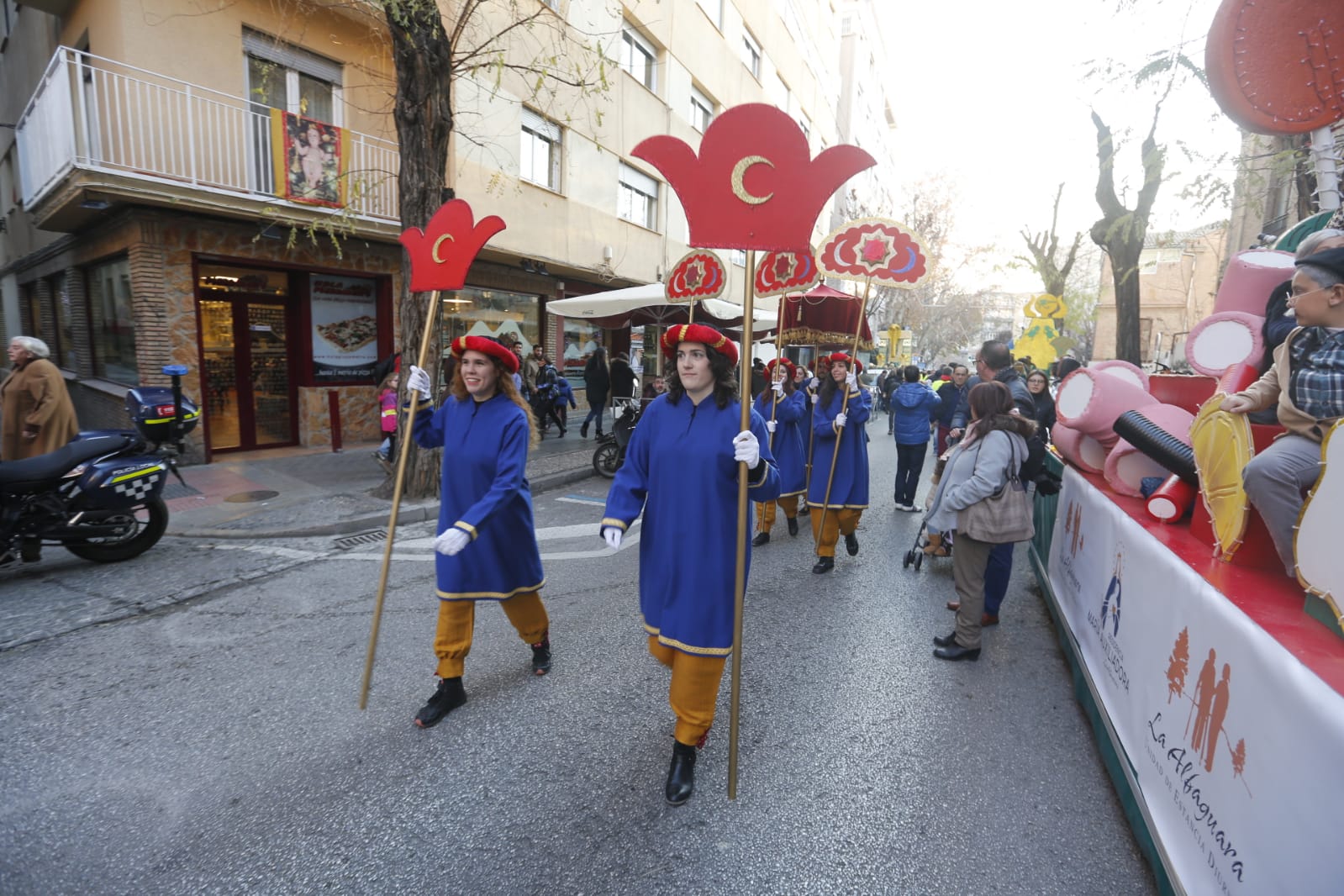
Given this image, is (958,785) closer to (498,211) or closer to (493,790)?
(493,790)

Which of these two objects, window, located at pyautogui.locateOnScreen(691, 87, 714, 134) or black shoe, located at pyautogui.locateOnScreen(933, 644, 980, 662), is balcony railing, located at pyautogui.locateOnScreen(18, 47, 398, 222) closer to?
black shoe, located at pyautogui.locateOnScreen(933, 644, 980, 662)

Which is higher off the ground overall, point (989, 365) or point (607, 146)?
point (607, 146)

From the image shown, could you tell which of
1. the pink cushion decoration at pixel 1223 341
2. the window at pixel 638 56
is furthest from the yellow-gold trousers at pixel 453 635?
the window at pixel 638 56

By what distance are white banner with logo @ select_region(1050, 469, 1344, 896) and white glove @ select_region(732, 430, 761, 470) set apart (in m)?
1.58

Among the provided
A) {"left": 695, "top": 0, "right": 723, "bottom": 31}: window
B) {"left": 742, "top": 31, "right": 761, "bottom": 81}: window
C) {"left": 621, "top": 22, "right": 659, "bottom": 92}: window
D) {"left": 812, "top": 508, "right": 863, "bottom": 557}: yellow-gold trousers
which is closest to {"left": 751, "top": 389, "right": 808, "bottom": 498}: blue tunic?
{"left": 812, "top": 508, "right": 863, "bottom": 557}: yellow-gold trousers

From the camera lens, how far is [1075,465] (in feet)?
15.6

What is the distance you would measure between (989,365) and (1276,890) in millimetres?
5276

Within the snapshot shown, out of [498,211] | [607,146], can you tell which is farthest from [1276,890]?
[607,146]

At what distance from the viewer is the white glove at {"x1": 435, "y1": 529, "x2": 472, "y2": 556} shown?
9.09ft

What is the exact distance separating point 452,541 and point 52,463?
13.8 ft

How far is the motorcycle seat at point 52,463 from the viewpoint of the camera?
15.4 ft

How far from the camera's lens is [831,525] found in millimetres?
5984

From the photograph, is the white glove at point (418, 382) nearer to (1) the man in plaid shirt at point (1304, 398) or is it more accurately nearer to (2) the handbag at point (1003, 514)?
(2) the handbag at point (1003, 514)

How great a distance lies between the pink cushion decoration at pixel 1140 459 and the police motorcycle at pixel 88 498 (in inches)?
276
